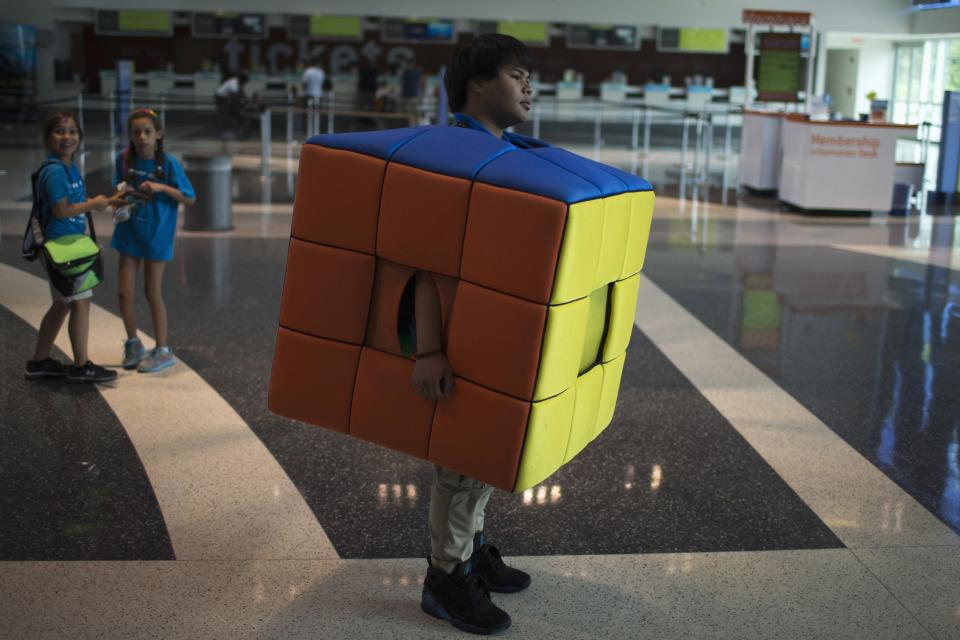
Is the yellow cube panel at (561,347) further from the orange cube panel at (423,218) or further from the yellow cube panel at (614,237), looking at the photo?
the orange cube panel at (423,218)

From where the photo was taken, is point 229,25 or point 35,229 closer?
point 35,229

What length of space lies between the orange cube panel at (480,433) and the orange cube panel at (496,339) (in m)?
0.03

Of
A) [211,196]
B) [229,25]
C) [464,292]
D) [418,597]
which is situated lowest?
[418,597]

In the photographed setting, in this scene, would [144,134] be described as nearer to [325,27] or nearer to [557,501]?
[557,501]

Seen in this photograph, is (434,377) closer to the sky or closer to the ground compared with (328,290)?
closer to the ground

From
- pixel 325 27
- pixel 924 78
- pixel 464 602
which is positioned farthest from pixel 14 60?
pixel 464 602

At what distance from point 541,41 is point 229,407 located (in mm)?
27115

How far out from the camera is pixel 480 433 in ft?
8.27

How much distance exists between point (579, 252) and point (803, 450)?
8.03 ft

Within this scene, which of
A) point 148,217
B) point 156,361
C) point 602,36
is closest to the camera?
point 148,217

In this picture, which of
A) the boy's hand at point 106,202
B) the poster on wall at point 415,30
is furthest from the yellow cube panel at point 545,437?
the poster on wall at point 415,30

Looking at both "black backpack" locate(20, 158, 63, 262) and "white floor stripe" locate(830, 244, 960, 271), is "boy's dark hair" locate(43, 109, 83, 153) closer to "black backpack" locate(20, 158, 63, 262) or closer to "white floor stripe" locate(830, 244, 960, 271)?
"black backpack" locate(20, 158, 63, 262)

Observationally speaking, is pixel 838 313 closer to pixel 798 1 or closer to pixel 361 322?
pixel 361 322

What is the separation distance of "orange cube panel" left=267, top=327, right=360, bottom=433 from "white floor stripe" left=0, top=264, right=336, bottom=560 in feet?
2.51
